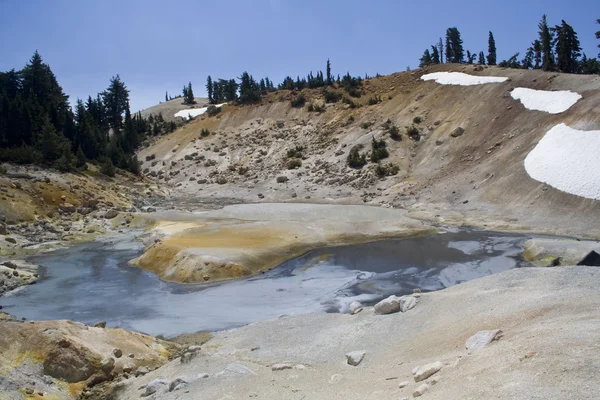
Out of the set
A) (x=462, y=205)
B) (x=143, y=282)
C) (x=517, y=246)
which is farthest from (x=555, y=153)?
(x=143, y=282)

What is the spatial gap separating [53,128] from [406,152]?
32.8 metres

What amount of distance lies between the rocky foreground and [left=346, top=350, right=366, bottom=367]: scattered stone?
0.8 inches

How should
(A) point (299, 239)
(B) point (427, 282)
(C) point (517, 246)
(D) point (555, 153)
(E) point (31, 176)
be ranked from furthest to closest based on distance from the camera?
(E) point (31, 176) < (D) point (555, 153) < (A) point (299, 239) < (C) point (517, 246) < (B) point (427, 282)

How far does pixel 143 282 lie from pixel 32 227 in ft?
44.0

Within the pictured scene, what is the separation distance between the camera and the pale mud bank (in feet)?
65.8

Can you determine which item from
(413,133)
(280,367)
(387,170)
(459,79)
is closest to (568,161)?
(387,170)

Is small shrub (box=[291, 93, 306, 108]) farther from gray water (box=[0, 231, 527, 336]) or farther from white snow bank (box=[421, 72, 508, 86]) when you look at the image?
gray water (box=[0, 231, 527, 336])

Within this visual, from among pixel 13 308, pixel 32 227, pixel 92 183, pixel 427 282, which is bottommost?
pixel 427 282

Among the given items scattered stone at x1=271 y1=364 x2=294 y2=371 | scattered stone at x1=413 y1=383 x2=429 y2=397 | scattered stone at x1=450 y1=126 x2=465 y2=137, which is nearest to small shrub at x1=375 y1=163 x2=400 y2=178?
scattered stone at x1=450 y1=126 x2=465 y2=137

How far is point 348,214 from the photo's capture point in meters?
33.0

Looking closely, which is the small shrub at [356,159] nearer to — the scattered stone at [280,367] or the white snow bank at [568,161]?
the white snow bank at [568,161]

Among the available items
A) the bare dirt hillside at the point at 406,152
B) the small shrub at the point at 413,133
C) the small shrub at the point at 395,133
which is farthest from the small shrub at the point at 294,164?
the small shrub at the point at 413,133

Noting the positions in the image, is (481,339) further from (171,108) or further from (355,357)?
(171,108)

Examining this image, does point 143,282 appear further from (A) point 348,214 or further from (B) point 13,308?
(A) point 348,214
